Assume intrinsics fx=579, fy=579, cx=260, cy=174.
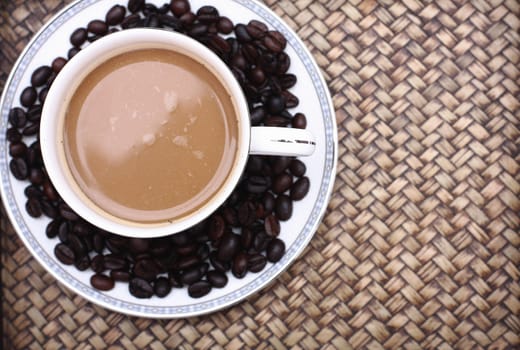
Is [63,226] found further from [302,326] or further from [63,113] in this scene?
[302,326]

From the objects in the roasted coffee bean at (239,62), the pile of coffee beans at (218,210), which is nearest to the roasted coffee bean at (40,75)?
the pile of coffee beans at (218,210)

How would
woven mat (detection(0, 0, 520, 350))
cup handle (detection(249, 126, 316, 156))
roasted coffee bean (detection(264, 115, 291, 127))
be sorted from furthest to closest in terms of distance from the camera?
woven mat (detection(0, 0, 520, 350))
roasted coffee bean (detection(264, 115, 291, 127))
cup handle (detection(249, 126, 316, 156))

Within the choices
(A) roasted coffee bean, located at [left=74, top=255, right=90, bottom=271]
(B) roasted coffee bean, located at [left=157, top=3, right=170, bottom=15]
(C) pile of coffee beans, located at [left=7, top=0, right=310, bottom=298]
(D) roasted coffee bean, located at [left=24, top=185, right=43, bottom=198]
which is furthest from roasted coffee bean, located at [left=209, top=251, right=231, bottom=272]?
(B) roasted coffee bean, located at [left=157, top=3, right=170, bottom=15]

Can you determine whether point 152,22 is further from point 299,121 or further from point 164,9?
point 299,121

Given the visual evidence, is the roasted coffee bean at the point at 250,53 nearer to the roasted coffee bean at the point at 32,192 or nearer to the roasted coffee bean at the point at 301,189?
the roasted coffee bean at the point at 301,189

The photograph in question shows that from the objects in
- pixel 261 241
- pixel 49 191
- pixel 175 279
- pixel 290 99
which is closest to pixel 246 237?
pixel 261 241

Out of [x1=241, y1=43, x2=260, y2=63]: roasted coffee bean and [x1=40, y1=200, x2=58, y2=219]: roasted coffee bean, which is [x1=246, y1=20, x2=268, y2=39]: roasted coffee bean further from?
Answer: [x1=40, y1=200, x2=58, y2=219]: roasted coffee bean
